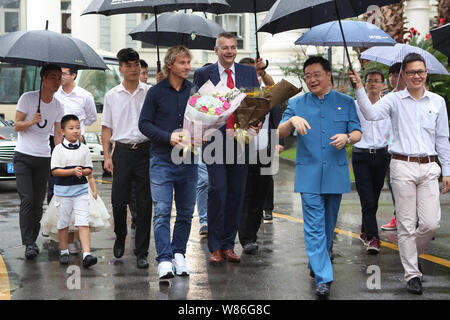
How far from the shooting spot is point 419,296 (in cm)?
674

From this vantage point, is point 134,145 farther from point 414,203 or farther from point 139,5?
point 414,203

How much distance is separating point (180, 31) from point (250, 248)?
3366mm

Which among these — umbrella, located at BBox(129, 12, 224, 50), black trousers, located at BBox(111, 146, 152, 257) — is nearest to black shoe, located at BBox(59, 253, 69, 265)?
black trousers, located at BBox(111, 146, 152, 257)

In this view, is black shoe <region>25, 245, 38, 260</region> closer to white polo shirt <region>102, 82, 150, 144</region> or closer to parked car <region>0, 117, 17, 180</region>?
white polo shirt <region>102, 82, 150, 144</region>

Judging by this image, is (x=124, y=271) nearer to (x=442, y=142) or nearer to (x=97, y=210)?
(x=97, y=210)

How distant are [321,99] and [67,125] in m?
2.69

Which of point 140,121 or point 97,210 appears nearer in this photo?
point 140,121

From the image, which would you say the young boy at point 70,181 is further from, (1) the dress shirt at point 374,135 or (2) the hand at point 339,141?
(1) the dress shirt at point 374,135

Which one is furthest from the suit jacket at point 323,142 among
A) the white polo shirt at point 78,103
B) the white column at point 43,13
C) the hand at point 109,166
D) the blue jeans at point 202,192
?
the white column at point 43,13

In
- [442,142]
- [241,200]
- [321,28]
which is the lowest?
[241,200]

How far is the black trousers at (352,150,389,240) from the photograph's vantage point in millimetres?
8938

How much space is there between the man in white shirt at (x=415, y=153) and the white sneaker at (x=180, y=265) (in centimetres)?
193

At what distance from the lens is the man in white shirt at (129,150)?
8062mm
